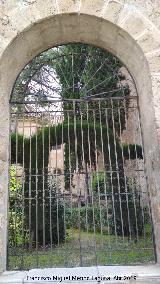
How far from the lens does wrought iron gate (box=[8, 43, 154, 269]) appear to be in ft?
13.3

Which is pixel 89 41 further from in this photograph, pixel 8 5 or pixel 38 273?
pixel 38 273

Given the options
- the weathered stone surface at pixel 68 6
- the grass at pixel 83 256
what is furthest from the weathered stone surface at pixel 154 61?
the grass at pixel 83 256

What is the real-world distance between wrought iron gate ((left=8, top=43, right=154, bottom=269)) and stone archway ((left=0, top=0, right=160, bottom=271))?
0.34 metres

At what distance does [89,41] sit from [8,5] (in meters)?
1.19

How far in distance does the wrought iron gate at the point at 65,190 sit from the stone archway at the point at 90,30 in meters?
0.34

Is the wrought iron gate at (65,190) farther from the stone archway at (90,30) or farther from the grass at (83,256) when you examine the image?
the stone archway at (90,30)

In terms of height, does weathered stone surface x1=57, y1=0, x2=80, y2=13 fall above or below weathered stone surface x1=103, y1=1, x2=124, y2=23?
above

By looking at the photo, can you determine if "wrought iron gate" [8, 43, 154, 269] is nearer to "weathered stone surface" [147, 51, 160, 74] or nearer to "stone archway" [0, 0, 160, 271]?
"stone archway" [0, 0, 160, 271]

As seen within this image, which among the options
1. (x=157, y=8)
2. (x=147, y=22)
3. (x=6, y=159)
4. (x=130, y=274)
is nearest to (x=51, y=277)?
(x=130, y=274)

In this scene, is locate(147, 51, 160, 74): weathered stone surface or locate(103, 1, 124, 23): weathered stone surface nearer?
locate(147, 51, 160, 74): weathered stone surface

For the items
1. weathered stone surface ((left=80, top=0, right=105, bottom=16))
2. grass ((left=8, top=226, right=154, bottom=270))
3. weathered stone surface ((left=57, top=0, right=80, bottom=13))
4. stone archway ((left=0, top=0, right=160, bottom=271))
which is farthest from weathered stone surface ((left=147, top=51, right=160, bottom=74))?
grass ((left=8, top=226, right=154, bottom=270))

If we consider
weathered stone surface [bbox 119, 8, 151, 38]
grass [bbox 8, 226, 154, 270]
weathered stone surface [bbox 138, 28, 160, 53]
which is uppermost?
weathered stone surface [bbox 119, 8, 151, 38]

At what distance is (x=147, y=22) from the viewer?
3547 mm

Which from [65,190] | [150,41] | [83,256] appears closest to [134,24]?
[150,41]
